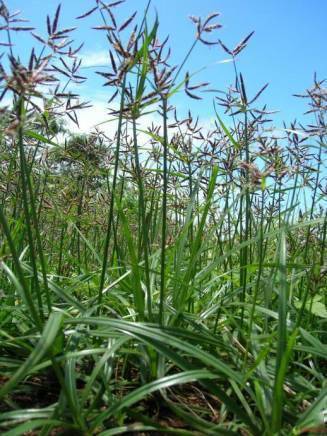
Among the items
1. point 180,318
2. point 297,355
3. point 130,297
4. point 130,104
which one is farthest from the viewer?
point 130,297

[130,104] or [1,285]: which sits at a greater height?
[130,104]

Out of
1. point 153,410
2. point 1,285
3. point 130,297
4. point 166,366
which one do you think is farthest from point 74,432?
point 1,285

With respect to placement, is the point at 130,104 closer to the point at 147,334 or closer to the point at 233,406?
the point at 147,334

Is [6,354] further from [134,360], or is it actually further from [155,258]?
[155,258]

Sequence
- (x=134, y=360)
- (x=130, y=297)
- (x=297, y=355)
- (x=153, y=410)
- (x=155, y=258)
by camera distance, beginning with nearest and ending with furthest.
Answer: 1. (x=153, y=410)
2. (x=134, y=360)
3. (x=297, y=355)
4. (x=130, y=297)
5. (x=155, y=258)

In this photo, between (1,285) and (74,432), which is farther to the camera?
(1,285)

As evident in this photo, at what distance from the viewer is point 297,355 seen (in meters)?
1.96

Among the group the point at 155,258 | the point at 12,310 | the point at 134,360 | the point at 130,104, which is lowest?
the point at 134,360

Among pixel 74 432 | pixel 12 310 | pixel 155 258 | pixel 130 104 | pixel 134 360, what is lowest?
pixel 74 432

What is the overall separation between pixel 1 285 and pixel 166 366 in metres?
1.21

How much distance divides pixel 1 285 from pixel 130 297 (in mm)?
735

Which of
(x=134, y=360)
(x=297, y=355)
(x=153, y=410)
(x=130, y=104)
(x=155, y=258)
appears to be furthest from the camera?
(x=155, y=258)

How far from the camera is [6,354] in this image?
1666mm

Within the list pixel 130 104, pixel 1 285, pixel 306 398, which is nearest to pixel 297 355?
pixel 306 398
